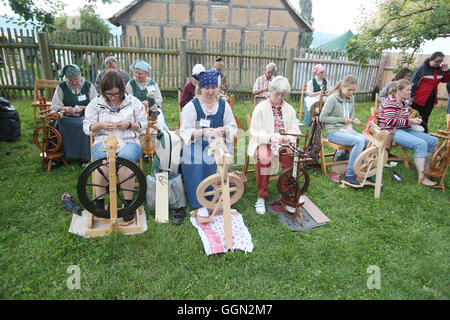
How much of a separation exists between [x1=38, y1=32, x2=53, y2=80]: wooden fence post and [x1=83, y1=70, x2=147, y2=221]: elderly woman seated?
522 cm

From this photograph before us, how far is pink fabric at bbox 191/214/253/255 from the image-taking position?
8.23ft

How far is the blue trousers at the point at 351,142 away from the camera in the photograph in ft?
12.3

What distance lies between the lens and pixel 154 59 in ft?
27.2

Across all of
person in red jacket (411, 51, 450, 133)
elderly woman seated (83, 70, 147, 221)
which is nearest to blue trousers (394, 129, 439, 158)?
person in red jacket (411, 51, 450, 133)

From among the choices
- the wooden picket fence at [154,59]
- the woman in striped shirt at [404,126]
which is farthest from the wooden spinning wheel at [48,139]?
the woman in striped shirt at [404,126]

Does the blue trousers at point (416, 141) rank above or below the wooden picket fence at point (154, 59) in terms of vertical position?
below

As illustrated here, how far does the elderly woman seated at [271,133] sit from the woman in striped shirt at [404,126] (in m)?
1.68

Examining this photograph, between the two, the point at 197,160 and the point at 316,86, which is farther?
the point at 316,86

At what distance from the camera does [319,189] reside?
12.2 feet

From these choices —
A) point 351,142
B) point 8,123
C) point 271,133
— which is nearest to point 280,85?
point 271,133

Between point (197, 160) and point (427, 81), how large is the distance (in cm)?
466

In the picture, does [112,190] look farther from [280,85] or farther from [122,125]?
[280,85]

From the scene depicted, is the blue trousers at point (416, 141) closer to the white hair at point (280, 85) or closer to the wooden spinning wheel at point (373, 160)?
the wooden spinning wheel at point (373, 160)

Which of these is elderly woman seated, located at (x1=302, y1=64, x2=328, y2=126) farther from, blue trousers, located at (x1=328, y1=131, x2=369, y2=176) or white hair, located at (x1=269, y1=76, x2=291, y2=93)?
white hair, located at (x1=269, y1=76, x2=291, y2=93)
